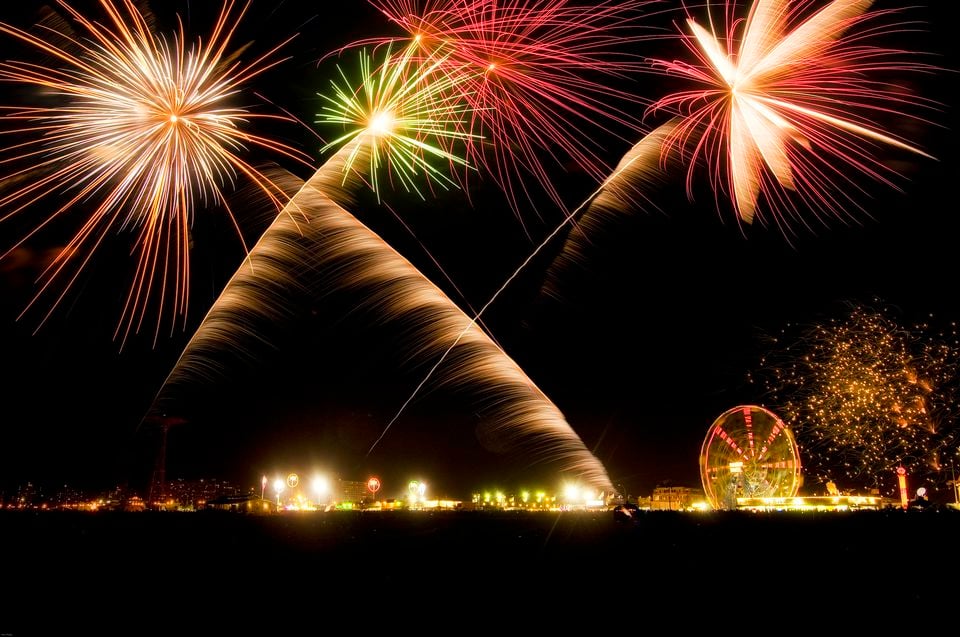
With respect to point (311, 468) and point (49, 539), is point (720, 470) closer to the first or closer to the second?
point (49, 539)

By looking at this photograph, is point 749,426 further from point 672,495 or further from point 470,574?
point 470,574

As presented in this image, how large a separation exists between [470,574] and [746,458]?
108 feet

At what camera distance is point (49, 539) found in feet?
42.5

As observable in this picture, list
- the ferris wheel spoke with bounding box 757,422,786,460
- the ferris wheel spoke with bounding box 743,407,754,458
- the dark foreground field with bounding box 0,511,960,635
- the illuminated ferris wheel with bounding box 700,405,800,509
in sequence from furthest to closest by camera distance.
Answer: the ferris wheel spoke with bounding box 743,407,754,458
the ferris wheel spoke with bounding box 757,422,786,460
the illuminated ferris wheel with bounding box 700,405,800,509
the dark foreground field with bounding box 0,511,960,635

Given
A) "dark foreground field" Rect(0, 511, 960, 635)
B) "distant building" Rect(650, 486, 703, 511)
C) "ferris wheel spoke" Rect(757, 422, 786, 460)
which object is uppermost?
"ferris wheel spoke" Rect(757, 422, 786, 460)

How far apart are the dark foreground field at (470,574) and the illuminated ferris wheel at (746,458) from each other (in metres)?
21.6

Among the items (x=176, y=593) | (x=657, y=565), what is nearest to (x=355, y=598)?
(x=176, y=593)

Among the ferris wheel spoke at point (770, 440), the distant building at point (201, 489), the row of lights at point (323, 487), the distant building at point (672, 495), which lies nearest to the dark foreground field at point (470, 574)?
the ferris wheel spoke at point (770, 440)

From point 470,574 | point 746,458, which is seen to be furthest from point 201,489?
point 470,574

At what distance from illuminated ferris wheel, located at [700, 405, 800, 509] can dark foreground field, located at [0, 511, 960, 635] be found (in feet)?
70.8

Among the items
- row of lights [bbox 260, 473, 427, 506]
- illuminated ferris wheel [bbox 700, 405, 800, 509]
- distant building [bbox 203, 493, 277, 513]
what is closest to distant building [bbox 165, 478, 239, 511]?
row of lights [bbox 260, 473, 427, 506]

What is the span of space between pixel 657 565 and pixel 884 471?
31.5 m

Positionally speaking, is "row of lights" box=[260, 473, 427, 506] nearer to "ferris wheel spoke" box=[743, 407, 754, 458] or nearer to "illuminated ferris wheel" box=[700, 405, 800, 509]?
"illuminated ferris wheel" box=[700, 405, 800, 509]

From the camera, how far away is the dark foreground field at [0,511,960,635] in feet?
23.8
